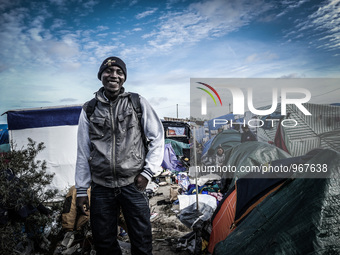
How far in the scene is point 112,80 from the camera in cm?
207

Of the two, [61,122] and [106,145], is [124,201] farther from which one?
[61,122]

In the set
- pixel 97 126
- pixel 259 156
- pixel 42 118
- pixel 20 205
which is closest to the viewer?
pixel 97 126

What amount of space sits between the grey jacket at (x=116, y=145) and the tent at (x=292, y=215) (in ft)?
3.53

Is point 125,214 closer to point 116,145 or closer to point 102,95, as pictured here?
point 116,145

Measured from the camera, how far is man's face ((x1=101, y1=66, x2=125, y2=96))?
81.0 inches

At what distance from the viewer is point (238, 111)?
15.9 ft

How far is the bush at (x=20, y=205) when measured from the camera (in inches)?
103

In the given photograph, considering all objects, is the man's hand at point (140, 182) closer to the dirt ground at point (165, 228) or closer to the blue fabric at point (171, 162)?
the dirt ground at point (165, 228)

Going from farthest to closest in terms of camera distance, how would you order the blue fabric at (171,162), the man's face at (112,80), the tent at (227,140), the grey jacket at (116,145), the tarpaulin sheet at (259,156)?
the blue fabric at (171,162) → the tent at (227,140) → the tarpaulin sheet at (259,156) → the man's face at (112,80) → the grey jacket at (116,145)

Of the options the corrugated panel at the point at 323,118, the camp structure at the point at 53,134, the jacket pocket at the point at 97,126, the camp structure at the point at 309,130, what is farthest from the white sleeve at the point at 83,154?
the corrugated panel at the point at 323,118

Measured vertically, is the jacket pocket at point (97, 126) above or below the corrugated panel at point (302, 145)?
above

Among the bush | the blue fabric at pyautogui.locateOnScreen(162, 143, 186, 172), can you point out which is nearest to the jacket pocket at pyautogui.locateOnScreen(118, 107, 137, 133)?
the bush

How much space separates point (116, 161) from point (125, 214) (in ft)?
1.67

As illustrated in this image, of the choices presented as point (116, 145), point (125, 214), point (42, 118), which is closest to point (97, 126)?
point (116, 145)
